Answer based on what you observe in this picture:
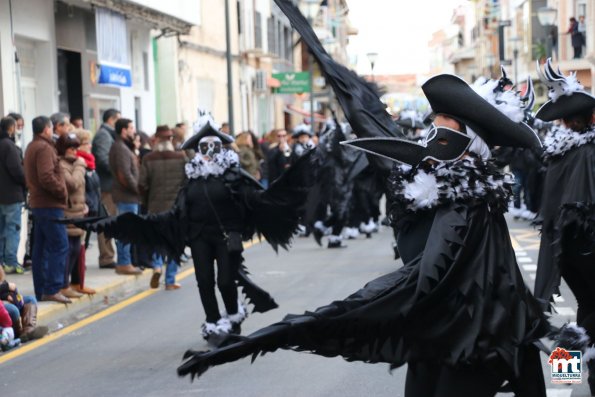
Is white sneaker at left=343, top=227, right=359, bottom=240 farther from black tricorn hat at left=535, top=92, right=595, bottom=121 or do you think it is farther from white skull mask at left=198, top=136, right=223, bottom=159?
black tricorn hat at left=535, top=92, right=595, bottom=121

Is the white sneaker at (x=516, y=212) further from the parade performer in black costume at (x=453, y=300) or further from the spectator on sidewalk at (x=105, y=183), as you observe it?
the parade performer in black costume at (x=453, y=300)

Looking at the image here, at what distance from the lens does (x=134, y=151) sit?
16.2m

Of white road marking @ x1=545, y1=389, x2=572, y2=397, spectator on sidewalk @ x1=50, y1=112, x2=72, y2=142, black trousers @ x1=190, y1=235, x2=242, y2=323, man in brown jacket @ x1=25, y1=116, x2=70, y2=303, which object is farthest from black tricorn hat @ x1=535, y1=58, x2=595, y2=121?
spectator on sidewalk @ x1=50, y1=112, x2=72, y2=142

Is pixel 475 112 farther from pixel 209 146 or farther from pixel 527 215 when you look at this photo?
pixel 527 215

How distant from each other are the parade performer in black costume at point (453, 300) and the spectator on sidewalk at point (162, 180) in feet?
31.7

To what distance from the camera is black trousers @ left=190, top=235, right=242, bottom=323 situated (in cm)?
1030

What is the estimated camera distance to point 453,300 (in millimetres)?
5215

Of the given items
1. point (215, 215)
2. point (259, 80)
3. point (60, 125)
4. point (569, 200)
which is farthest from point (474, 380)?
point (259, 80)

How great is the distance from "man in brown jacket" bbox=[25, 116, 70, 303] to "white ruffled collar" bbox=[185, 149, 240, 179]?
2.91 metres

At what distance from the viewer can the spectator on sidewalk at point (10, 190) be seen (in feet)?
48.6

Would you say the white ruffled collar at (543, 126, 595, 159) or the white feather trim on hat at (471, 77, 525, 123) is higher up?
the white feather trim on hat at (471, 77, 525, 123)

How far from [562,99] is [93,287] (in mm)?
7495

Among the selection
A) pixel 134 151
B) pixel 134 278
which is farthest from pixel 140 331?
Answer: pixel 134 151

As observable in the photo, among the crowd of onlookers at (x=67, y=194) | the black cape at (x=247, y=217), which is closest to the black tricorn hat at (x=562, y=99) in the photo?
the black cape at (x=247, y=217)
